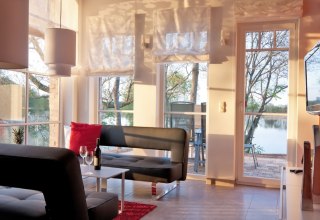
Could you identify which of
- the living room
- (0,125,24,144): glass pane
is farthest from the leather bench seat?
the living room

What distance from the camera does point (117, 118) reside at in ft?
19.5

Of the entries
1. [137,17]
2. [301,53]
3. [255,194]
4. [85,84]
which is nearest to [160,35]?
[137,17]

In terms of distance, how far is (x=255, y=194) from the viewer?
14.7 ft

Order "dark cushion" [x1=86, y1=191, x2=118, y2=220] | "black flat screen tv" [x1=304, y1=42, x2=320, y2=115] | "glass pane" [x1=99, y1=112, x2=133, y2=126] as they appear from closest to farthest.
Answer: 1. "black flat screen tv" [x1=304, y1=42, x2=320, y2=115]
2. "dark cushion" [x1=86, y1=191, x2=118, y2=220]
3. "glass pane" [x1=99, y1=112, x2=133, y2=126]

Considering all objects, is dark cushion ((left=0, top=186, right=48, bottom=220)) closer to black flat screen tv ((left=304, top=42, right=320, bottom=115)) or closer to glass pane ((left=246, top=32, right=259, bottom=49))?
black flat screen tv ((left=304, top=42, right=320, bottom=115))

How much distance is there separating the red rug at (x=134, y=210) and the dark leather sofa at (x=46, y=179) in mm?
1215

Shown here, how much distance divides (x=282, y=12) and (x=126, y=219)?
3430mm

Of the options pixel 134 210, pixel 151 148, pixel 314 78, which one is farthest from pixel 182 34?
pixel 314 78

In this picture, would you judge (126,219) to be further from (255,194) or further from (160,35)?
(160,35)

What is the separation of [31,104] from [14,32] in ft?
13.4

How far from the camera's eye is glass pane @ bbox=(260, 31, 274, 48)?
489cm

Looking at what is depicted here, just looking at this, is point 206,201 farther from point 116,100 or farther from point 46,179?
point 116,100

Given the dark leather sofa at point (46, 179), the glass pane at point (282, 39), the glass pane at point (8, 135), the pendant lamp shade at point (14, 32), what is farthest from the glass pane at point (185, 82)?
the pendant lamp shade at point (14, 32)

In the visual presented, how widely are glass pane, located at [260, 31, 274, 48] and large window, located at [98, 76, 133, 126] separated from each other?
2.24 meters
